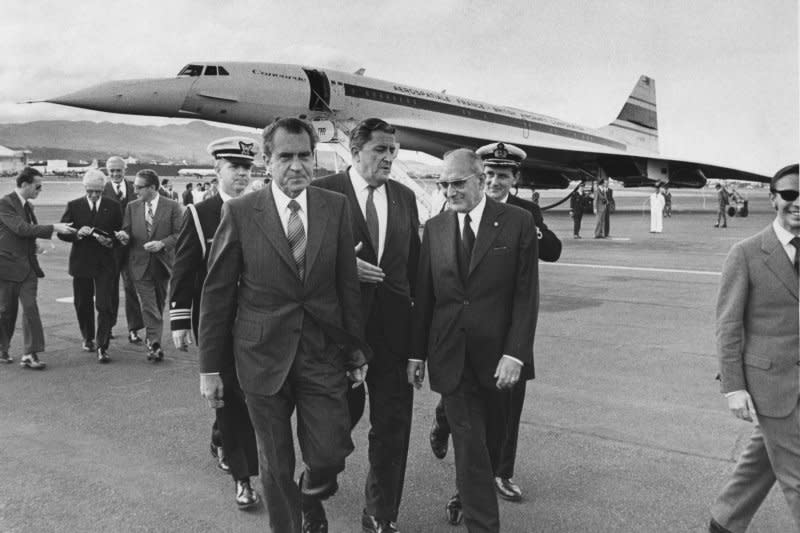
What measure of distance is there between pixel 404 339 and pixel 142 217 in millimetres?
4672

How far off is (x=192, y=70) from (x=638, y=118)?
113ft

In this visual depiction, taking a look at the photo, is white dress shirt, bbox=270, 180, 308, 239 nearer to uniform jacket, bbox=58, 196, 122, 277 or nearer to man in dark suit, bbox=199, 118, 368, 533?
man in dark suit, bbox=199, 118, 368, 533

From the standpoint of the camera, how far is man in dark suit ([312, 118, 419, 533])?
11.1 feet

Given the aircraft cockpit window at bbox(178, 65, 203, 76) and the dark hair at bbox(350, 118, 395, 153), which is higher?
the aircraft cockpit window at bbox(178, 65, 203, 76)

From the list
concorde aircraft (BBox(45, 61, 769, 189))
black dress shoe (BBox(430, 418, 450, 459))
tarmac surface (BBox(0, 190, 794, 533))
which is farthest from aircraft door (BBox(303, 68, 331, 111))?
black dress shoe (BBox(430, 418, 450, 459))

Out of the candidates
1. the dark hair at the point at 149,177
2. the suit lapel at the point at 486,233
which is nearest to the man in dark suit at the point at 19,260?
the dark hair at the point at 149,177

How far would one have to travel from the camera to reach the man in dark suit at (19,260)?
6.59 meters

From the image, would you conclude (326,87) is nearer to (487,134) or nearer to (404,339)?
(487,134)

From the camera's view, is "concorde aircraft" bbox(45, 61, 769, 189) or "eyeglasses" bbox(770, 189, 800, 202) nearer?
"eyeglasses" bbox(770, 189, 800, 202)

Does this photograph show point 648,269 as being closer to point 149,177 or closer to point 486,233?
point 149,177

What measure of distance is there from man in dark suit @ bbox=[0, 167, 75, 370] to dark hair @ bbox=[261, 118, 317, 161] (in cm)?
455

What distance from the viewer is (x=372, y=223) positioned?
3574 mm

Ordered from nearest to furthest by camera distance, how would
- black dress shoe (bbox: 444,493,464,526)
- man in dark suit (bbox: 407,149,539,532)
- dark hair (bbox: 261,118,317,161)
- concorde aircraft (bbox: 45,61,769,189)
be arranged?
dark hair (bbox: 261,118,317,161) < man in dark suit (bbox: 407,149,539,532) < black dress shoe (bbox: 444,493,464,526) < concorde aircraft (bbox: 45,61,769,189)

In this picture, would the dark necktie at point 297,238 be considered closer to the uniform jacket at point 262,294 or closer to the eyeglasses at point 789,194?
the uniform jacket at point 262,294
